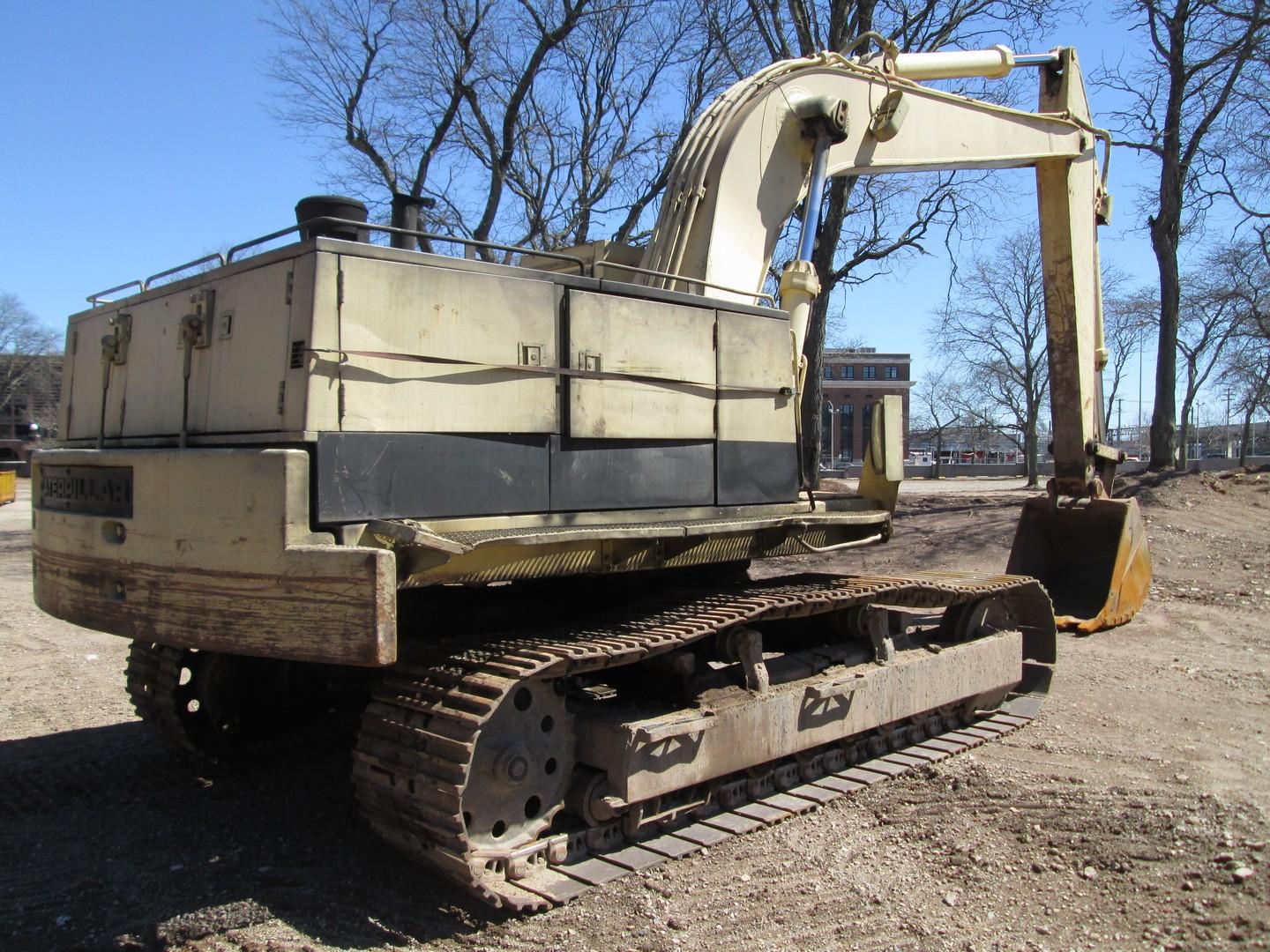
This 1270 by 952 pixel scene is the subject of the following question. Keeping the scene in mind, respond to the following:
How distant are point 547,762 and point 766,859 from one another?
3.31ft

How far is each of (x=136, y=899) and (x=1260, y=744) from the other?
18.8ft

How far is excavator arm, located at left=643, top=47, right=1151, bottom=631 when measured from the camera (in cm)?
557

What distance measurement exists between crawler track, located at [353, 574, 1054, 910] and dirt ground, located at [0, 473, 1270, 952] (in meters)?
0.13

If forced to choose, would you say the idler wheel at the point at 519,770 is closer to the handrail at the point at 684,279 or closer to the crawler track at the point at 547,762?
the crawler track at the point at 547,762

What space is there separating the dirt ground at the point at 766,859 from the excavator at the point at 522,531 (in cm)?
25

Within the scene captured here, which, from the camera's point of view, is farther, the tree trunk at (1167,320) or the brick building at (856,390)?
the brick building at (856,390)

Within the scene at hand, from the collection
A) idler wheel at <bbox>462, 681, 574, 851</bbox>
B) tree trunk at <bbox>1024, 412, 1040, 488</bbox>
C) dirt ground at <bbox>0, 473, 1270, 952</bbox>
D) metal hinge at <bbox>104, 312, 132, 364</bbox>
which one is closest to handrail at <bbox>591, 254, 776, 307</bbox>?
idler wheel at <bbox>462, 681, 574, 851</bbox>

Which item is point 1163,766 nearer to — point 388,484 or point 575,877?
point 575,877

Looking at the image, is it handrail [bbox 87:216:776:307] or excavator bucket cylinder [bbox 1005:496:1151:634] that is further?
excavator bucket cylinder [bbox 1005:496:1151:634]

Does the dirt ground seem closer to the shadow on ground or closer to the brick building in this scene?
the shadow on ground

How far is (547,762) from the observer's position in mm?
4160

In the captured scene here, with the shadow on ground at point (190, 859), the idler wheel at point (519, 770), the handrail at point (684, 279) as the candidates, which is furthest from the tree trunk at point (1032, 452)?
the idler wheel at point (519, 770)

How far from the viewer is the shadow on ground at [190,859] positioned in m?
3.70

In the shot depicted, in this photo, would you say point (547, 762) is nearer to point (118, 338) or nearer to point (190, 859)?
point (190, 859)
